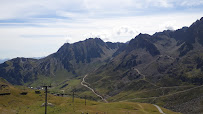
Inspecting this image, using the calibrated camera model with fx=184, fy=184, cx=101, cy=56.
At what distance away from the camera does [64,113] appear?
8144cm

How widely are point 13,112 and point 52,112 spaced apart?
1834 centimetres

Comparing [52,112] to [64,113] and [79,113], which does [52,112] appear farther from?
[79,113]

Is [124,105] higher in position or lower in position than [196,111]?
higher

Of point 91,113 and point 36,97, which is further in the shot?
point 36,97

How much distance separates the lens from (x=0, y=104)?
9844 cm

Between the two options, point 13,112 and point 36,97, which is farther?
point 36,97

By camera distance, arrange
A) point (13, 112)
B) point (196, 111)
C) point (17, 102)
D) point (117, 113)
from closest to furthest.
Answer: point (13, 112)
point (117, 113)
point (17, 102)
point (196, 111)

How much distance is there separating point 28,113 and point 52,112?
1074 centimetres

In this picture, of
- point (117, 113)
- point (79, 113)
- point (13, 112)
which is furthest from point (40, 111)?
point (117, 113)

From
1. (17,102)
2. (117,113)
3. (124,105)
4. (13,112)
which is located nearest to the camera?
(13,112)

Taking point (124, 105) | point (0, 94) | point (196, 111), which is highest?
point (0, 94)

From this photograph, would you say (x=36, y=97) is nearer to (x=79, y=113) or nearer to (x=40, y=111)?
(x=40, y=111)

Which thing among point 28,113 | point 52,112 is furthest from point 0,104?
point 52,112

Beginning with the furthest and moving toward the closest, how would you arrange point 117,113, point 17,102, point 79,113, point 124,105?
point 124,105 < point 17,102 < point 117,113 < point 79,113
